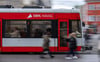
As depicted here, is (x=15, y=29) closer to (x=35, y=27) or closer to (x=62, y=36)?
(x=35, y=27)

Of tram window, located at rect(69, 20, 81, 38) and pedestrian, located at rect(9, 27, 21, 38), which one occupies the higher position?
tram window, located at rect(69, 20, 81, 38)

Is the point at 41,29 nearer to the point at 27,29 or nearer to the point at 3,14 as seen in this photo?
the point at 27,29

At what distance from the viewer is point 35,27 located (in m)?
17.6

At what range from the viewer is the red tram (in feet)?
57.3

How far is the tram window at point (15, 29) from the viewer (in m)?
17.5

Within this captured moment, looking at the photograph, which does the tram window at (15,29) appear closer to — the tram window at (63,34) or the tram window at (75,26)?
the tram window at (63,34)

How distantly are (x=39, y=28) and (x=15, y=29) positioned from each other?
151 centimetres

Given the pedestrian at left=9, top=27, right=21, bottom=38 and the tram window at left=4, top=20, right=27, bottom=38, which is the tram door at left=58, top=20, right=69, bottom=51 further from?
the pedestrian at left=9, top=27, right=21, bottom=38

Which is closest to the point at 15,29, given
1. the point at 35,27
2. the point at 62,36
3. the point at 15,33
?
the point at 15,33

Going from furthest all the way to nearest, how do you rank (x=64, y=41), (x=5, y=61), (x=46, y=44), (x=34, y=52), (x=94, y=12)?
(x=94, y=12) → (x=34, y=52) → (x=64, y=41) → (x=46, y=44) → (x=5, y=61)

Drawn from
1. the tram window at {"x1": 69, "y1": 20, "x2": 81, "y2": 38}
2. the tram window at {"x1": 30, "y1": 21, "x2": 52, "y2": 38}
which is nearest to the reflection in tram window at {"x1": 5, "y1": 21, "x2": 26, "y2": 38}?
the tram window at {"x1": 30, "y1": 21, "x2": 52, "y2": 38}

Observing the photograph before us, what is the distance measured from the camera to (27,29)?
17.5 meters

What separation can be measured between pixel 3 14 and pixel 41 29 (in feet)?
8.46

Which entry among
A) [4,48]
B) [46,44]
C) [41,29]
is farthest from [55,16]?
[4,48]
